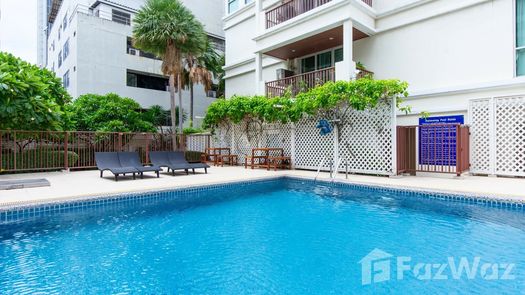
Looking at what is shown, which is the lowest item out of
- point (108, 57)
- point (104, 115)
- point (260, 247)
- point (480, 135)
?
point (260, 247)

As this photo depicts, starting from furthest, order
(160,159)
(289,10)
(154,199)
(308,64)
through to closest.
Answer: (308,64)
(289,10)
(160,159)
(154,199)

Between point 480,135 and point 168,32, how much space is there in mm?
14425

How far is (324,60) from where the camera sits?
544 inches

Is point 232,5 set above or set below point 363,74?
above

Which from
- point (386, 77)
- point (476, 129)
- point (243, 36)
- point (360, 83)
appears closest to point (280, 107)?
point (360, 83)

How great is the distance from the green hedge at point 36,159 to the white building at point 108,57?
31.4 ft

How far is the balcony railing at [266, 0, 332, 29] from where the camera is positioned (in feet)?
40.9

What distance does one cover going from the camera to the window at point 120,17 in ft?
77.8

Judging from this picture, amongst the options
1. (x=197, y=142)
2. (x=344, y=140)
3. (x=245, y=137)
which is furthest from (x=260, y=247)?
(x=197, y=142)

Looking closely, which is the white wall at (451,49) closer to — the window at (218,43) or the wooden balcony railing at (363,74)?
the wooden balcony railing at (363,74)

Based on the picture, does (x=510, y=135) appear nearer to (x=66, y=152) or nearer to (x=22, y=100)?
(x=22, y=100)

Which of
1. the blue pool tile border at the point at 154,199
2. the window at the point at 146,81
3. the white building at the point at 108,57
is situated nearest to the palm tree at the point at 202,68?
the white building at the point at 108,57

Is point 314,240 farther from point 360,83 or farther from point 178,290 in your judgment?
point 360,83

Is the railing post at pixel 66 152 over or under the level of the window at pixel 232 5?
under
